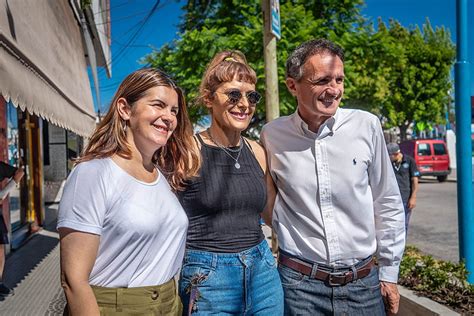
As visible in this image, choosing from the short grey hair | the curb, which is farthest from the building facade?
the curb

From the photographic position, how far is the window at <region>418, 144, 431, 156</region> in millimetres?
21477

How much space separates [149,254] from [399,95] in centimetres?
3158

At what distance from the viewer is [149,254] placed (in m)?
1.73

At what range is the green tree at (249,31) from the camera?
998cm

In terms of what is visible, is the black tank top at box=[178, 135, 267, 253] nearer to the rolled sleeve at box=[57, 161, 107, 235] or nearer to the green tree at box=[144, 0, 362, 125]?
the rolled sleeve at box=[57, 161, 107, 235]

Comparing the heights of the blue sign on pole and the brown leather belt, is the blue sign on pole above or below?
above

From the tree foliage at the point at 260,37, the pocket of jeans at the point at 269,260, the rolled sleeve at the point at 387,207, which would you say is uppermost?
the tree foliage at the point at 260,37

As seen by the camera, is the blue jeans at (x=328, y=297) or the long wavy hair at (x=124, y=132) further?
the blue jeans at (x=328, y=297)

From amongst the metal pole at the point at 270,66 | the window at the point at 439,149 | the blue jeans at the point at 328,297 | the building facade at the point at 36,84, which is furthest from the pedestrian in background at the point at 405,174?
the window at the point at 439,149

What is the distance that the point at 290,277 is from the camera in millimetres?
2314

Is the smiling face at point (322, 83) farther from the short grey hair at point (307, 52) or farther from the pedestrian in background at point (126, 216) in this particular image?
the pedestrian in background at point (126, 216)

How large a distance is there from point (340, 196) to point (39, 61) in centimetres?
251

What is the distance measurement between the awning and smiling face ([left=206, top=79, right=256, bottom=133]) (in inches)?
41.9

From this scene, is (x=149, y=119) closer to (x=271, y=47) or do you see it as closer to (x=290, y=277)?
(x=290, y=277)
